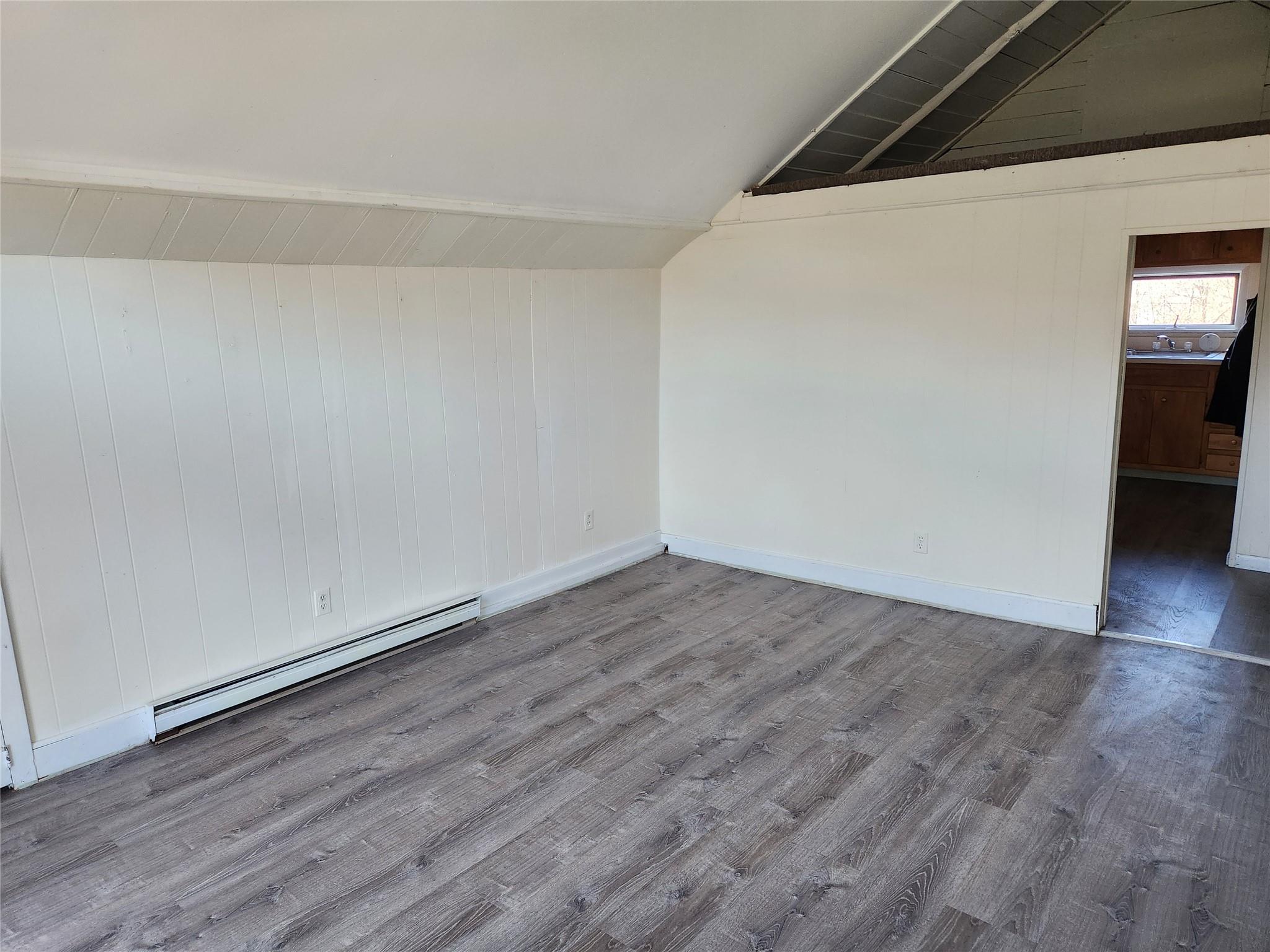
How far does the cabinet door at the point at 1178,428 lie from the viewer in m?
6.30

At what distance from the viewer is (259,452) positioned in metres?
3.12

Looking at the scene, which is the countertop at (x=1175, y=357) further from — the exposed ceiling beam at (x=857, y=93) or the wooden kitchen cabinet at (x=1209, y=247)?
the exposed ceiling beam at (x=857, y=93)

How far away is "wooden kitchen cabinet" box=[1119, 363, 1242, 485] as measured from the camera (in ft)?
20.4

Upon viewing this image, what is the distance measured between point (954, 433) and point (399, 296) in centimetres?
270

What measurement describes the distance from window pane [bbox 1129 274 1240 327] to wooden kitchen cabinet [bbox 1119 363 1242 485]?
864 mm

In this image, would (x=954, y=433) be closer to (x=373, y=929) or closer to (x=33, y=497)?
(x=373, y=929)

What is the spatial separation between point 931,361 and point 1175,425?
372 centimetres

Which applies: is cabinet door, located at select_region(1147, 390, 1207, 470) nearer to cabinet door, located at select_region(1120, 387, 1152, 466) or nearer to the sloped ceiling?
cabinet door, located at select_region(1120, 387, 1152, 466)

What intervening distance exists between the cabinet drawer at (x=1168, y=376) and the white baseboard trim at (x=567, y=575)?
4.11 meters

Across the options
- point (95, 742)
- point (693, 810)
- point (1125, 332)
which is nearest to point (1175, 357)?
point (1125, 332)

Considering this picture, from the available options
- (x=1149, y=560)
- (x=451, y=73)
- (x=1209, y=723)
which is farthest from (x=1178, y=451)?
(x=451, y=73)

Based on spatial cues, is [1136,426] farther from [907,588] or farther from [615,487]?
[615,487]

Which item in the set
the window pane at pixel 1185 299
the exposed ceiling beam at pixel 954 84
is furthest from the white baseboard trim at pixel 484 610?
the window pane at pixel 1185 299

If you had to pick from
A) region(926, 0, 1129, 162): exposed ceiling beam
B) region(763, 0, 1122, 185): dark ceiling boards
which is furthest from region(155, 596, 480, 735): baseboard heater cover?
region(926, 0, 1129, 162): exposed ceiling beam
